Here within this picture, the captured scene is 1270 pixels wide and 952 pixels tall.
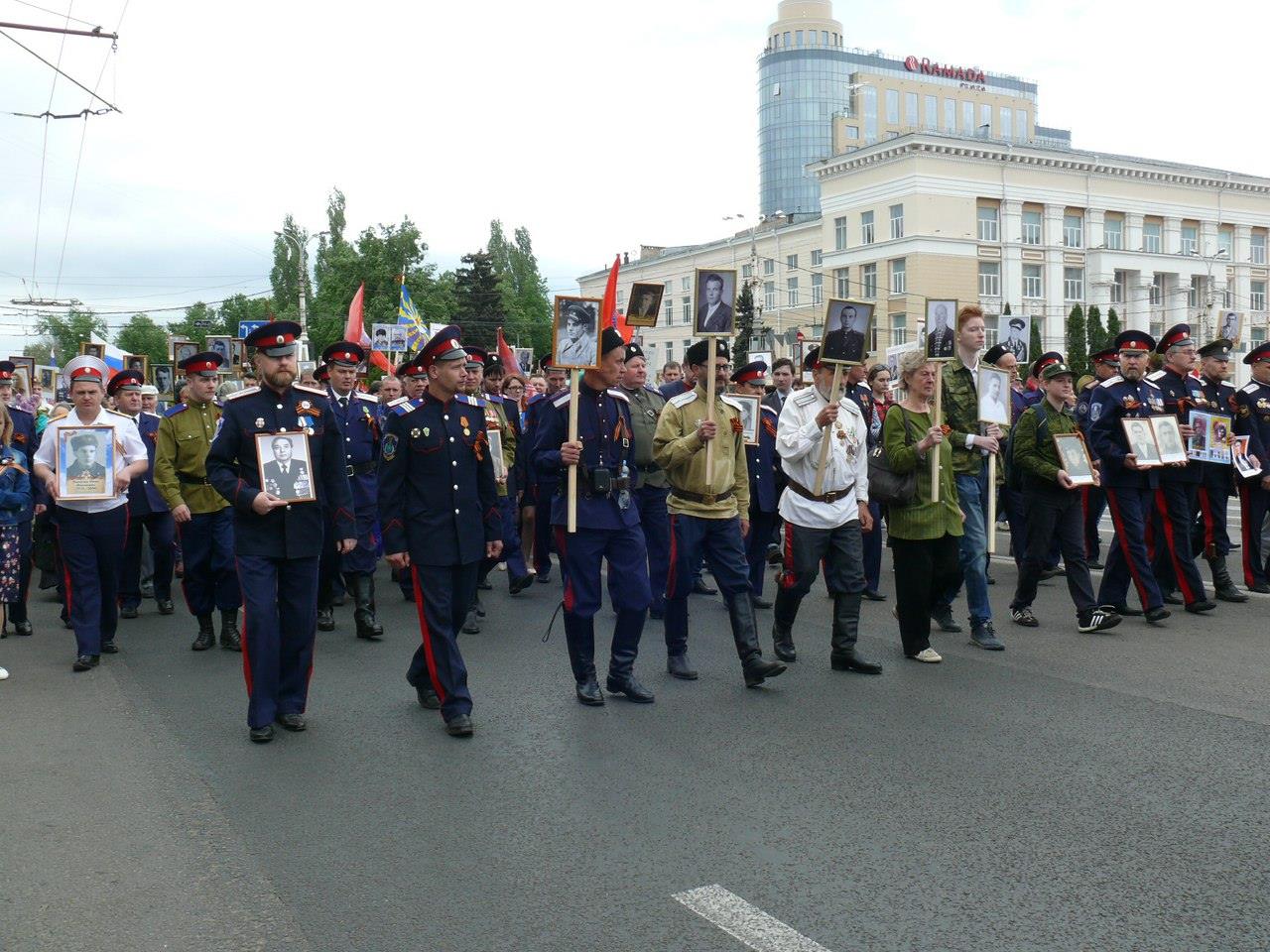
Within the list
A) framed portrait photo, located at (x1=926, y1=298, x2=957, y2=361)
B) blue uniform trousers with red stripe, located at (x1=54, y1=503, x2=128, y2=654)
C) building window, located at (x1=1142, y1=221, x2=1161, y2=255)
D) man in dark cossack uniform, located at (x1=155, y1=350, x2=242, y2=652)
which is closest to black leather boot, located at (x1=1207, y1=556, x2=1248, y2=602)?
framed portrait photo, located at (x1=926, y1=298, x2=957, y2=361)

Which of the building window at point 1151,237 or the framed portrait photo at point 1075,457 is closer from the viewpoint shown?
the framed portrait photo at point 1075,457

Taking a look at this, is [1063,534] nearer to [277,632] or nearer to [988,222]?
[277,632]

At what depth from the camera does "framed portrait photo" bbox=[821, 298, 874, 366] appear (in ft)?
25.7

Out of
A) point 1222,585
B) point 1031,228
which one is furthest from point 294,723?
point 1031,228

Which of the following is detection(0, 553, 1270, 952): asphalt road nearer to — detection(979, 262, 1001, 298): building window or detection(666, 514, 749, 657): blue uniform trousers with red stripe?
detection(666, 514, 749, 657): blue uniform trousers with red stripe

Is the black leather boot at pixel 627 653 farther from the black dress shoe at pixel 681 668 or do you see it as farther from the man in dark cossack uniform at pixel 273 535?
the man in dark cossack uniform at pixel 273 535

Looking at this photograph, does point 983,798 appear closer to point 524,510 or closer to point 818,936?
point 818,936

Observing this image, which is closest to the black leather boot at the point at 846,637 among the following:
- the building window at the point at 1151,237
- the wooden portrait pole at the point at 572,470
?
the wooden portrait pole at the point at 572,470

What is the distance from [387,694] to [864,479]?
336cm

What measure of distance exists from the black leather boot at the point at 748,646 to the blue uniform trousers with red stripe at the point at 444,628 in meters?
1.61

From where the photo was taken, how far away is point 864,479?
813 centimetres

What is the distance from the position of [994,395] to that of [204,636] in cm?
621

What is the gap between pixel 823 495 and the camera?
25.8 ft

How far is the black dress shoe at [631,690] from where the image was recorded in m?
7.16
